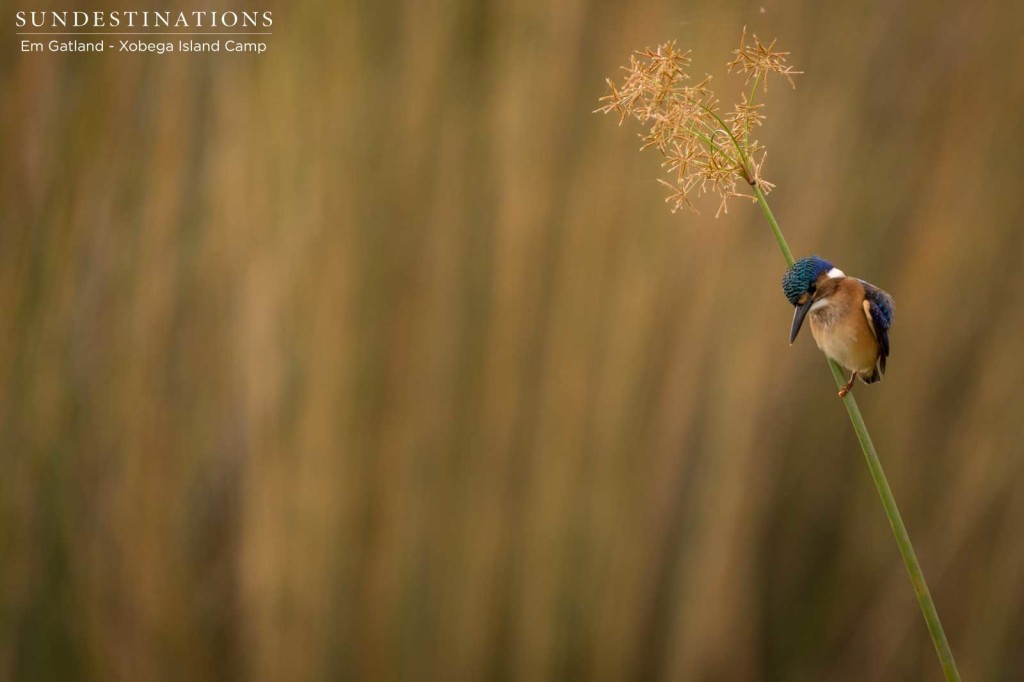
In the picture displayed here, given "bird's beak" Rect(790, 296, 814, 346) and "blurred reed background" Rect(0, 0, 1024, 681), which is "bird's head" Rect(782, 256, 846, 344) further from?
"blurred reed background" Rect(0, 0, 1024, 681)

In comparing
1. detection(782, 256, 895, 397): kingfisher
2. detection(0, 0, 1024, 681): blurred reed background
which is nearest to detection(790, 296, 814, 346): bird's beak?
detection(782, 256, 895, 397): kingfisher

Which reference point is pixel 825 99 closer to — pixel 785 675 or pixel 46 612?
pixel 785 675

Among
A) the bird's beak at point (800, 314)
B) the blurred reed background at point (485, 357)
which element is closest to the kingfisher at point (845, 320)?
the bird's beak at point (800, 314)

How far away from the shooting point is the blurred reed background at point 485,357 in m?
0.51

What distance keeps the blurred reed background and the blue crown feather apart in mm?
327

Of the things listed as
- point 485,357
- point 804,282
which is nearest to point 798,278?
point 804,282

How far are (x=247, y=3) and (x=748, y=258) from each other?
293 mm

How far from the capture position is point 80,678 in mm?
532

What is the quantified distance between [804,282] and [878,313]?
1.5 inches

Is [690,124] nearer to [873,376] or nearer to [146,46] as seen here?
[873,376]

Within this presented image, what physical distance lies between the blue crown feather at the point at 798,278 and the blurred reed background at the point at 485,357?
0.33 meters

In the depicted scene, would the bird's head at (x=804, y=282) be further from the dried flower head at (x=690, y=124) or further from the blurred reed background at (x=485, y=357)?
the blurred reed background at (x=485, y=357)

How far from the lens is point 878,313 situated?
219 mm

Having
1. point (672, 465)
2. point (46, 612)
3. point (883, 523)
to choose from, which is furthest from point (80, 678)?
point (883, 523)
